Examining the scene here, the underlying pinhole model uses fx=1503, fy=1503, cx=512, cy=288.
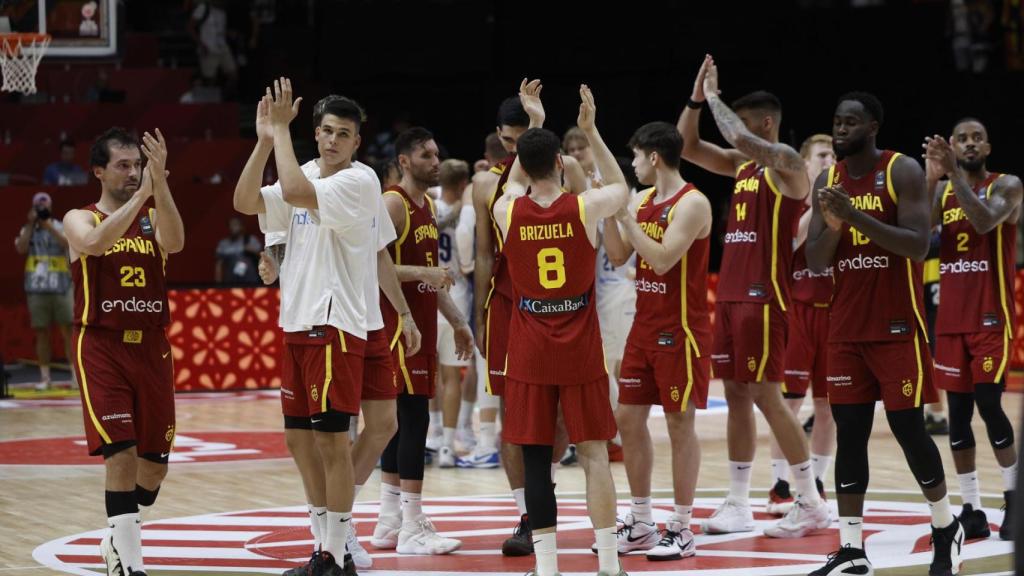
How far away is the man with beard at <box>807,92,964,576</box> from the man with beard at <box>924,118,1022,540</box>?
1.05 metres

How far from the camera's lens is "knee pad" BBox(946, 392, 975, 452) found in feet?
26.8

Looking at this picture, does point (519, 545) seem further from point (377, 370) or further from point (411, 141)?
point (411, 141)

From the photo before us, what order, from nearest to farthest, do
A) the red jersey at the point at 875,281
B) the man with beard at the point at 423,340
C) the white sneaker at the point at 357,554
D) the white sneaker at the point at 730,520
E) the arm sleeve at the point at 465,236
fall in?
the red jersey at the point at 875,281, the white sneaker at the point at 357,554, the man with beard at the point at 423,340, the white sneaker at the point at 730,520, the arm sleeve at the point at 465,236

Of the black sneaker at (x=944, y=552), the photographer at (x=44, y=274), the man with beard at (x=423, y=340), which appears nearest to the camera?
the black sneaker at (x=944, y=552)

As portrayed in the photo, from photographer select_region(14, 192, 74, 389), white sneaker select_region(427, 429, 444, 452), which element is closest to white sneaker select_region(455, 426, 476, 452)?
white sneaker select_region(427, 429, 444, 452)

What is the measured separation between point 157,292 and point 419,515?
78.7 inches

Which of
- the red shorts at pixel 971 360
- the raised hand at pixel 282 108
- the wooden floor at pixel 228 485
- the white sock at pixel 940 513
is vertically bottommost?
the wooden floor at pixel 228 485

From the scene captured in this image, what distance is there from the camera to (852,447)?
7035mm

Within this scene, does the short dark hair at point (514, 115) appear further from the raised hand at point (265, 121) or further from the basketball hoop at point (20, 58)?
the basketball hoop at point (20, 58)

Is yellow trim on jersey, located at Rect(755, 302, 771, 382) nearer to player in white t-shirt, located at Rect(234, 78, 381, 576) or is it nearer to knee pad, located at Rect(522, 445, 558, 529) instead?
knee pad, located at Rect(522, 445, 558, 529)

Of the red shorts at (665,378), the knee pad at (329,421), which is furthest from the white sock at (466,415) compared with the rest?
the knee pad at (329,421)

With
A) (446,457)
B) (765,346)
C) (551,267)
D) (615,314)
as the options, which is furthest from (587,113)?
(446,457)

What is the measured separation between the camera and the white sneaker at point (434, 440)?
1163 centimetres

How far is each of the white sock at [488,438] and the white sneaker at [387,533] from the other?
3.16m
